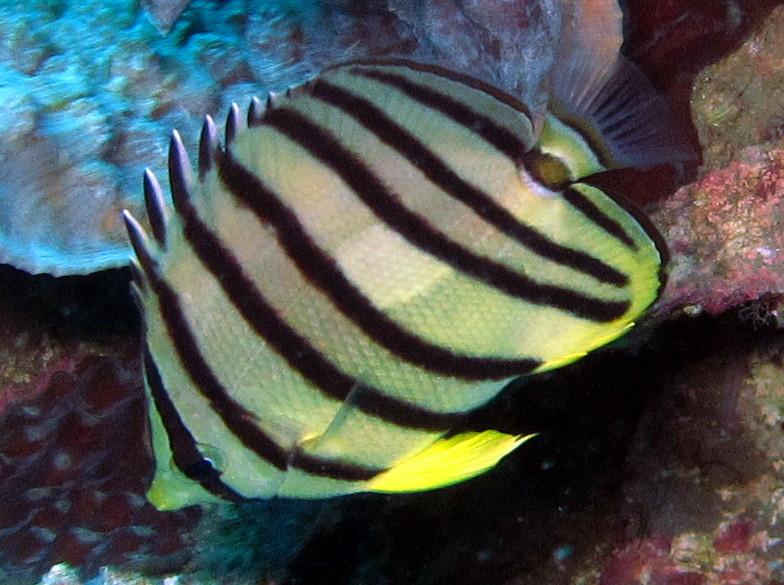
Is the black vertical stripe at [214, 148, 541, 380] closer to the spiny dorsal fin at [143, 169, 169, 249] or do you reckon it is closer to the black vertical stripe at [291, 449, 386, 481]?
the spiny dorsal fin at [143, 169, 169, 249]

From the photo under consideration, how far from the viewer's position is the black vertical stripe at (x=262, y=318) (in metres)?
1.30

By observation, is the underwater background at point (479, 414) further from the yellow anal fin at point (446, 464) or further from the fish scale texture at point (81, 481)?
the yellow anal fin at point (446, 464)

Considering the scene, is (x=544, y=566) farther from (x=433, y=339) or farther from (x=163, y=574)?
(x=433, y=339)

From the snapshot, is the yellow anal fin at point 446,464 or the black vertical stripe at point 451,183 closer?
the black vertical stripe at point 451,183

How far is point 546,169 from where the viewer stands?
4.12 ft

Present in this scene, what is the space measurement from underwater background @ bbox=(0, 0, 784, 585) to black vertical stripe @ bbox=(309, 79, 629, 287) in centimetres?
75

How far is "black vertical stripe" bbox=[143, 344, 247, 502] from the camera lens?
136 cm

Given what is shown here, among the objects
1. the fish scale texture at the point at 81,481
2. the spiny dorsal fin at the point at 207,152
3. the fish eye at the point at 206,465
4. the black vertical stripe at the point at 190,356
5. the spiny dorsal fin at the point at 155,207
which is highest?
the spiny dorsal fin at the point at 207,152

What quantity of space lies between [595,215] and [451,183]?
0.26 meters

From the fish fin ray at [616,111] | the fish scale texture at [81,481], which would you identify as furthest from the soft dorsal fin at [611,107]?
the fish scale texture at [81,481]

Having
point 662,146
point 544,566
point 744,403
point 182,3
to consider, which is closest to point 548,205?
point 662,146

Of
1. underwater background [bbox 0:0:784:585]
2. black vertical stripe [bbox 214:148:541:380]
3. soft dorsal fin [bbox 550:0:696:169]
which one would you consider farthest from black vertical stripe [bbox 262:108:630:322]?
underwater background [bbox 0:0:784:585]

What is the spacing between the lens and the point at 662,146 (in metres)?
1.33

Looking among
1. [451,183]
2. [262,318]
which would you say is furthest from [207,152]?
[451,183]
